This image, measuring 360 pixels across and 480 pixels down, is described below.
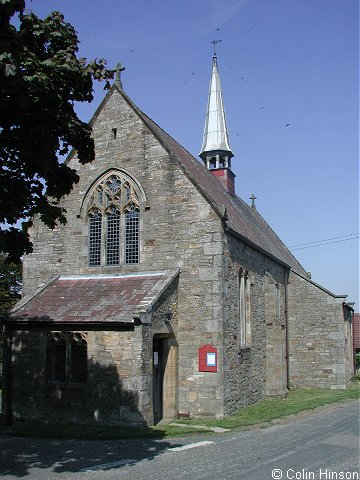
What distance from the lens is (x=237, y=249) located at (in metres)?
18.4

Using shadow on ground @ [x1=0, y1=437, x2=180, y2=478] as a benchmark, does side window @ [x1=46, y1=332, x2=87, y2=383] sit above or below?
above

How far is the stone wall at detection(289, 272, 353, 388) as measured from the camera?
25078 millimetres

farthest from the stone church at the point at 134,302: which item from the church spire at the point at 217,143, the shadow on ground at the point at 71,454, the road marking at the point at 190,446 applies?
the church spire at the point at 217,143

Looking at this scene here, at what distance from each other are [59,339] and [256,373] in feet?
26.8

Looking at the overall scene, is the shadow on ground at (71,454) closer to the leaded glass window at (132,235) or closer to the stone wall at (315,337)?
the leaded glass window at (132,235)

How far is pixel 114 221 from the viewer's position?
18.6 m

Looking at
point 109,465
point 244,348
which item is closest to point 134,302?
point 244,348

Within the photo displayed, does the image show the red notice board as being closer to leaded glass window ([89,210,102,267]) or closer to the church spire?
leaded glass window ([89,210,102,267])

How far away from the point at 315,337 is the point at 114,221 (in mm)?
12978

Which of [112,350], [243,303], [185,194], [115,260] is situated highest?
[185,194]

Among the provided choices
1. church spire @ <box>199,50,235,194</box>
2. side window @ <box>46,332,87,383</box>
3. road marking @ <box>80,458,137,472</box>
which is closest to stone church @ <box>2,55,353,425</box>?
side window @ <box>46,332,87,383</box>

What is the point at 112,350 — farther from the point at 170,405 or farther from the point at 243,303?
the point at 243,303

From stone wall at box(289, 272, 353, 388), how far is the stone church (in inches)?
191

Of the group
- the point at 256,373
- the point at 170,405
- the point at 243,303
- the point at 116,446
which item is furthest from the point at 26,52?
the point at 256,373
